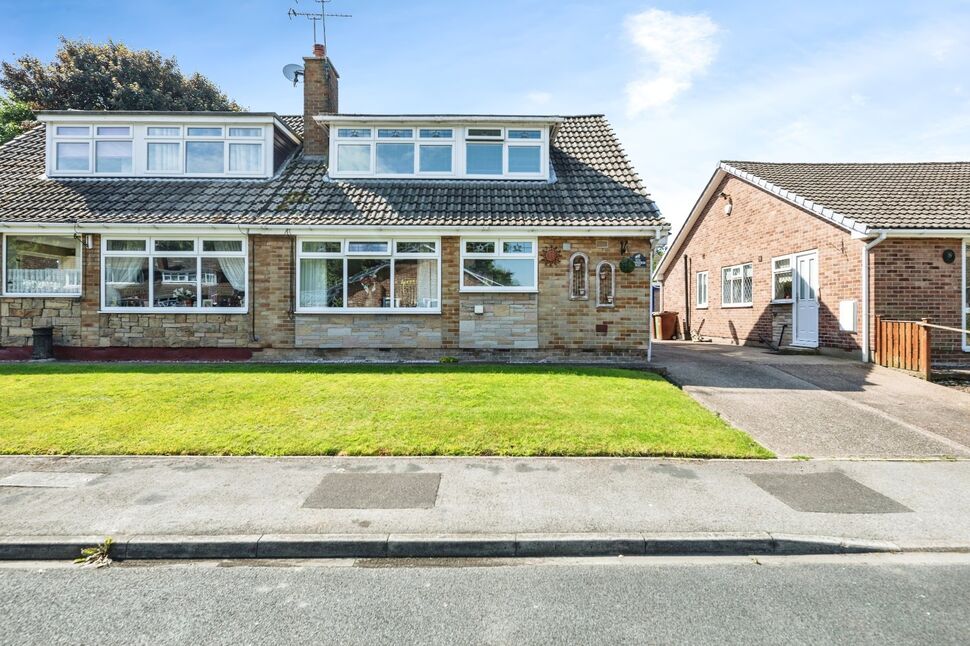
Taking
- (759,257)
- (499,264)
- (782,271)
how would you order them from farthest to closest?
1. (759,257)
2. (782,271)
3. (499,264)

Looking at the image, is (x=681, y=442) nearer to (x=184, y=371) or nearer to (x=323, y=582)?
(x=323, y=582)

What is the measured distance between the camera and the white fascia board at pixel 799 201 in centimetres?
1182

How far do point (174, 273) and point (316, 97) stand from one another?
6.68 metres

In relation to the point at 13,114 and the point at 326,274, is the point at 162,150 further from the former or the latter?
the point at 13,114

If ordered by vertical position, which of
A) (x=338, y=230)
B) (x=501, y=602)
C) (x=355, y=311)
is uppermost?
(x=338, y=230)

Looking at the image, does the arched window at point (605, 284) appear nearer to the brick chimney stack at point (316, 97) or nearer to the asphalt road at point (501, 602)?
the asphalt road at point (501, 602)

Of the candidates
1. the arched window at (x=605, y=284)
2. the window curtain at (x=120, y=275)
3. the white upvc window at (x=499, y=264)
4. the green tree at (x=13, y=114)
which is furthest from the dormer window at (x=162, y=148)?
the green tree at (x=13, y=114)

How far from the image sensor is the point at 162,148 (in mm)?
13617

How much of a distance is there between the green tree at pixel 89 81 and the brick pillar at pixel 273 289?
1998 cm

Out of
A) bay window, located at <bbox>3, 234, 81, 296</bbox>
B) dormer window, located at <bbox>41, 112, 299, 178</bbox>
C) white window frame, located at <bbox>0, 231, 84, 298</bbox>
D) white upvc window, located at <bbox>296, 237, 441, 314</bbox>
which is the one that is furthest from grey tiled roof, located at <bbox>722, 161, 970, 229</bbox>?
bay window, located at <bbox>3, 234, 81, 296</bbox>

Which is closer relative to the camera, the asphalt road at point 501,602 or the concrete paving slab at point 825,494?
the asphalt road at point 501,602

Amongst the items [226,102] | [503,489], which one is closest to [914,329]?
[503,489]

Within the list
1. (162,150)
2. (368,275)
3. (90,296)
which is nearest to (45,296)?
(90,296)

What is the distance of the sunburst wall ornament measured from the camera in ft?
38.5
